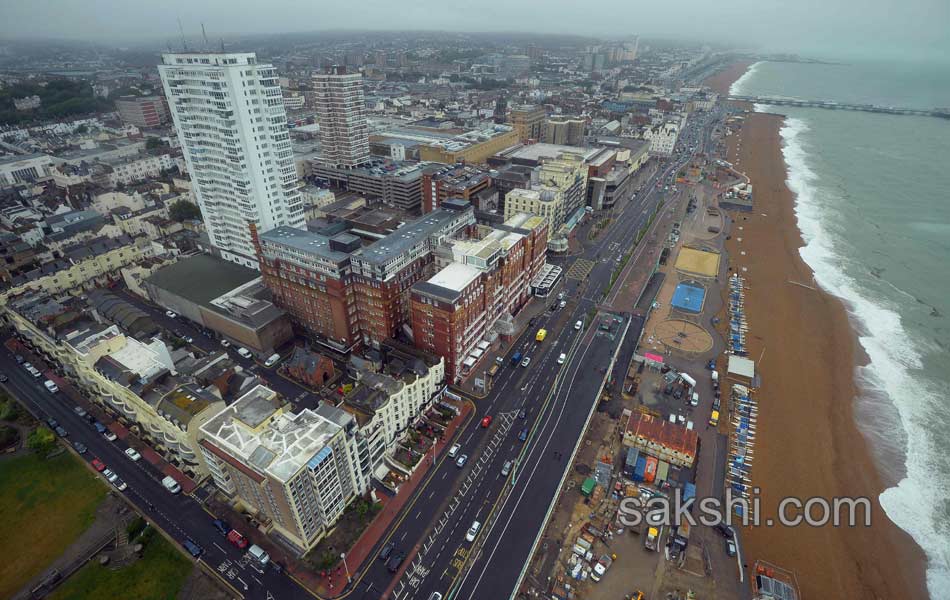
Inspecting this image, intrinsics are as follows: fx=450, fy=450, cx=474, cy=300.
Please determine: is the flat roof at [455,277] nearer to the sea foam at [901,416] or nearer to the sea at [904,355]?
the sea foam at [901,416]

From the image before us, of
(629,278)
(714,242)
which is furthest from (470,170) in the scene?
(714,242)

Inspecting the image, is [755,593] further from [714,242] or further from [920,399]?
[714,242]

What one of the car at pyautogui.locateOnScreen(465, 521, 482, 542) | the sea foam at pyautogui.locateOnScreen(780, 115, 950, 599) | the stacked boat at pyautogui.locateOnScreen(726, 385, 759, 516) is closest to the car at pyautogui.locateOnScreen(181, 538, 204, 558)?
the car at pyautogui.locateOnScreen(465, 521, 482, 542)

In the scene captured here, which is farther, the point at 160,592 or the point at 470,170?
the point at 470,170

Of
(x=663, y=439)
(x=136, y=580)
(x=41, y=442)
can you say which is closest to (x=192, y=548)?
(x=136, y=580)

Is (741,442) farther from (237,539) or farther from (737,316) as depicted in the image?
(237,539)

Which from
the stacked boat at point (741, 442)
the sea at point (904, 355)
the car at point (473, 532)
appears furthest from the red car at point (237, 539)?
the sea at point (904, 355)

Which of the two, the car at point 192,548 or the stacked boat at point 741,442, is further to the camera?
the stacked boat at point 741,442
